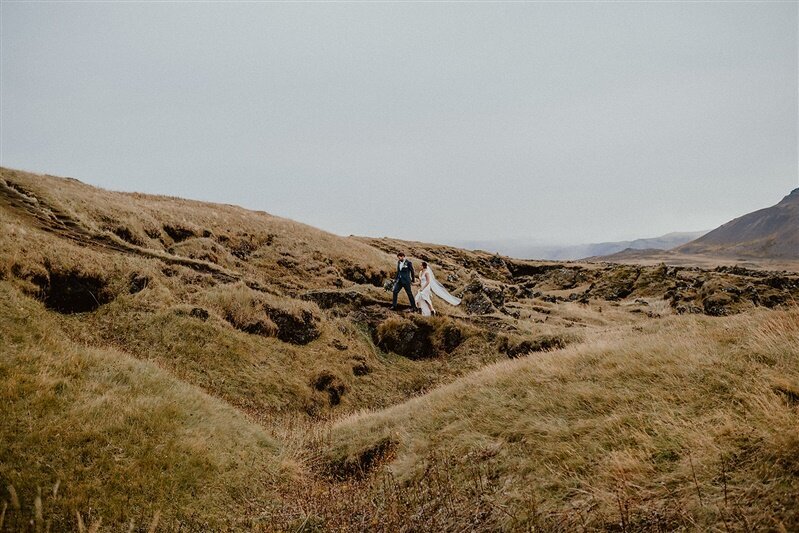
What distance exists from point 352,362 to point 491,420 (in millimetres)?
9997

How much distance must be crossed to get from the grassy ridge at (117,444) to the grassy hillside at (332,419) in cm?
3

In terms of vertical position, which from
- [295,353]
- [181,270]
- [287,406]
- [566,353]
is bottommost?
[287,406]

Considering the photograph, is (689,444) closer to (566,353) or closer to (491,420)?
(491,420)

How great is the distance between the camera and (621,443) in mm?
5418

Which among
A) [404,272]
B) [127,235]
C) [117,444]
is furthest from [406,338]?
[127,235]

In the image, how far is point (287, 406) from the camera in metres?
12.9

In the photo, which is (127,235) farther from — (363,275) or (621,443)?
(621,443)

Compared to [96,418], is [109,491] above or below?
below

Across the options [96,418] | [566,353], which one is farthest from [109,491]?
[566,353]

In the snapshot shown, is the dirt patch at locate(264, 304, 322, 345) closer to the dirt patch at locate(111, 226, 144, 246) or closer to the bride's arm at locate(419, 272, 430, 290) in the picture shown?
the bride's arm at locate(419, 272, 430, 290)

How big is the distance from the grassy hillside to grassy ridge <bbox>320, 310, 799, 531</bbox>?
31mm

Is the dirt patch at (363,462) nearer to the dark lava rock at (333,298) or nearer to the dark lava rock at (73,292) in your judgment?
the dark lava rock at (73,292)

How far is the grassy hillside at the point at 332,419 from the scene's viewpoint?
4.66 meters

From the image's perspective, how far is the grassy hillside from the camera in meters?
4.66
